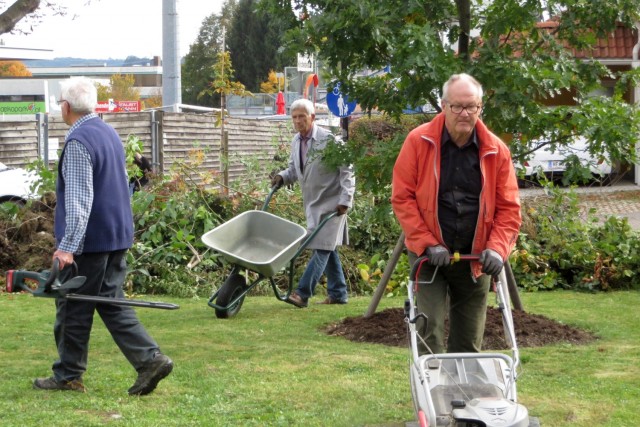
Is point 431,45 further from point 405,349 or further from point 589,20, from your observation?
point 405,349

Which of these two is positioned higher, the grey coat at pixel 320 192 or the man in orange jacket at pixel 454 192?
the man in orange jacket at pixel 454 192

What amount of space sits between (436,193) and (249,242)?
452 centimetres

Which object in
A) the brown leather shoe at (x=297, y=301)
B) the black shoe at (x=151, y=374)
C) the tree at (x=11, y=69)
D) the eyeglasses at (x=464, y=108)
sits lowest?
the brown leather shoe at (x=297, y=301)

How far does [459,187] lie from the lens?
5.80 m

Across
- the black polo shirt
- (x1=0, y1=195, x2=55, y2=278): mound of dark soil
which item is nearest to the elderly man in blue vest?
the black polo shirt

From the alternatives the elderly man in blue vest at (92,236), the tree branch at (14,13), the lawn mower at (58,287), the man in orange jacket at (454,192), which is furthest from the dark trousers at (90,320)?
the tree branch at (14,13)

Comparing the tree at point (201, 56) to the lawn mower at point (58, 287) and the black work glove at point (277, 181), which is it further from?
the lawn mower at point (58, 287)

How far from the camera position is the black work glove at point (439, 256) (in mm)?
5562

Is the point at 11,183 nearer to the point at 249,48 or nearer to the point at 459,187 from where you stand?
the point at 459,187

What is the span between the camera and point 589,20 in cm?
854

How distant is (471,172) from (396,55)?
7.76 feet

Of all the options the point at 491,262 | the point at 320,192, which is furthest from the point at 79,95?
the point at 320,192

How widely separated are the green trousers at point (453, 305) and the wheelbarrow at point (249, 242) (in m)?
3.36

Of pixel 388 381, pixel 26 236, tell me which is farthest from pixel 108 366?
pixel 26 236
